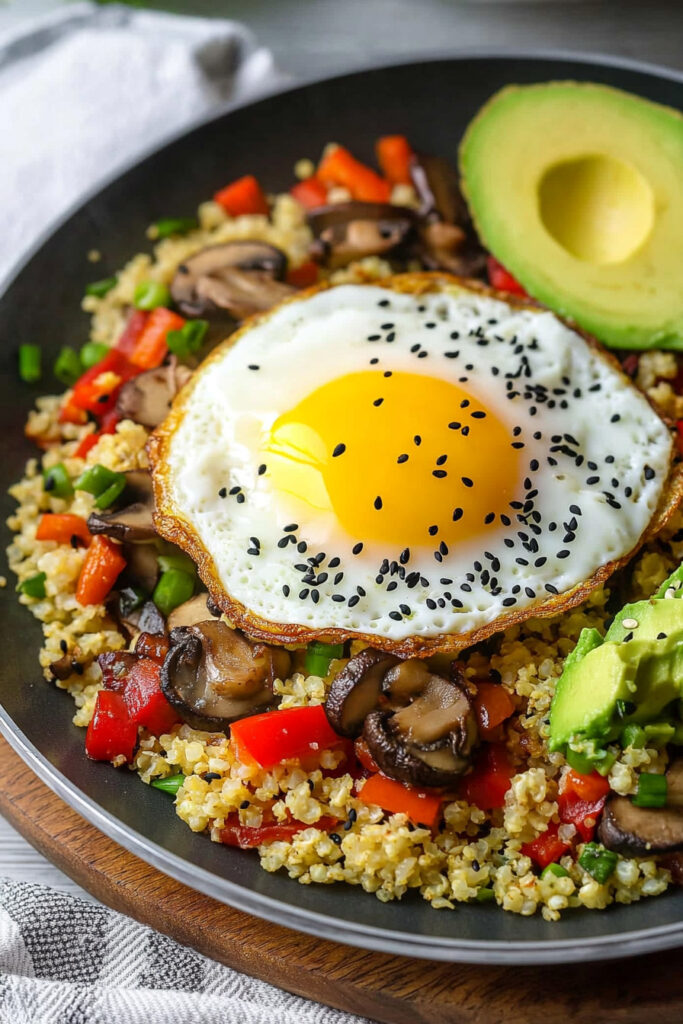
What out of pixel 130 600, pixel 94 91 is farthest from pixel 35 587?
pixel 94 91

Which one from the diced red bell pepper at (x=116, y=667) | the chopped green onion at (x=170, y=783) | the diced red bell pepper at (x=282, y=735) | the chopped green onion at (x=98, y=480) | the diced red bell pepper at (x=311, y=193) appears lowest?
the chopped green onion at (x=170, y=783)

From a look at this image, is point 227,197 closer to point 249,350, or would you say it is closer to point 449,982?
point 249,350

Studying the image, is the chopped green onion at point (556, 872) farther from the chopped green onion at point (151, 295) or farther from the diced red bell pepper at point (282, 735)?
the chopped green onion at point (151, 295)

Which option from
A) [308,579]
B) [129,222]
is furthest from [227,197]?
[308,579]

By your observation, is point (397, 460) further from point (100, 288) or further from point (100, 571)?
point (100, 288)

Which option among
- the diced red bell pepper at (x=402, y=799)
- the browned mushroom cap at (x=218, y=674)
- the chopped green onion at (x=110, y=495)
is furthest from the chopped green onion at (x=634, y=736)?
the chopped green onion at (x=110, y=495)

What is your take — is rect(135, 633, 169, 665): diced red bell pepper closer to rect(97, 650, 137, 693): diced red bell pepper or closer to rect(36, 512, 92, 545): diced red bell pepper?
rect(97, 650, 137, 693): diced red bell pepper
